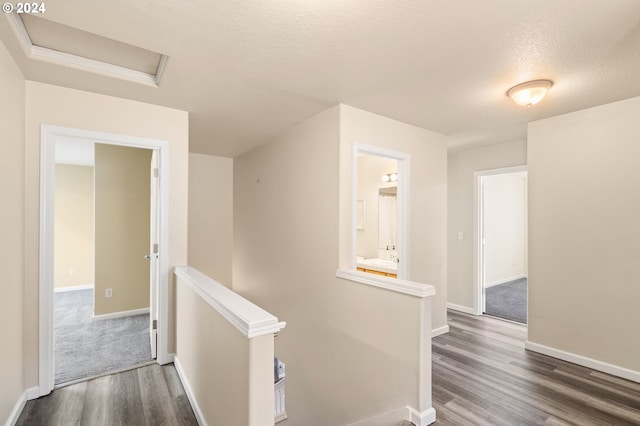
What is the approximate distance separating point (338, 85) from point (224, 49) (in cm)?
92

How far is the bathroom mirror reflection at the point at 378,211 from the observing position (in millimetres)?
4906

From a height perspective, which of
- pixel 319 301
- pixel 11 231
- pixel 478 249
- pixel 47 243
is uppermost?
pixel 11 231

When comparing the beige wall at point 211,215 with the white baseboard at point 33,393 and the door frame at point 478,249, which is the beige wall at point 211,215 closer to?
the white baseboard at point 33,393

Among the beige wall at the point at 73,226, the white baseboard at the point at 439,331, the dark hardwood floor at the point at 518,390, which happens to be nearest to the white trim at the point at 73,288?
the beige wall at the point at 73,226

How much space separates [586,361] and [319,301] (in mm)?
2648

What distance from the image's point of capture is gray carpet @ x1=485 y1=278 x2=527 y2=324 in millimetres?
4445

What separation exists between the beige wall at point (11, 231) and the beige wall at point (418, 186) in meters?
2.34

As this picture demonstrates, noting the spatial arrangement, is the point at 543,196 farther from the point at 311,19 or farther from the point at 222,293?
the point at 222,293

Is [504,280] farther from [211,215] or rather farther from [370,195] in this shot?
[211,215]

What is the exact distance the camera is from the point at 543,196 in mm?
3234

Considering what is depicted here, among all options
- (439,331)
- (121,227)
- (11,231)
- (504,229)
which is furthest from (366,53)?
(504,229)

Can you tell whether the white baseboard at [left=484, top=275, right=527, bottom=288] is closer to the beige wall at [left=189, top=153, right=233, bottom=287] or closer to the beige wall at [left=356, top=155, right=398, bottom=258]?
the beige wall at [left=356, top=155, right=398, bottom=258]

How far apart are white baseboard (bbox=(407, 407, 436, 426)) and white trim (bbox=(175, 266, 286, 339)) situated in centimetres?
140

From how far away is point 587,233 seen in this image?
9.61 feet
